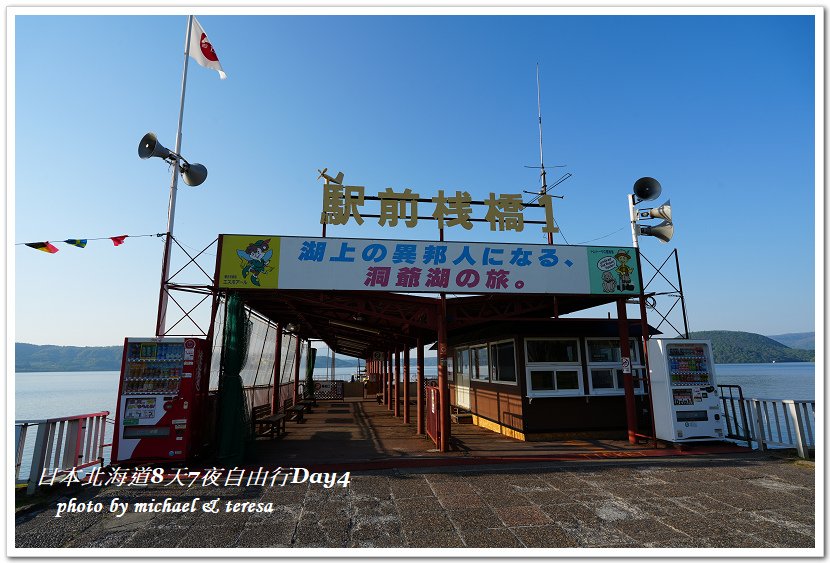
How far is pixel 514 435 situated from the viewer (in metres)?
12.2

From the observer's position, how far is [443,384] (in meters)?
10.1

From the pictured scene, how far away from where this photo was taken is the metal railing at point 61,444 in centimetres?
720

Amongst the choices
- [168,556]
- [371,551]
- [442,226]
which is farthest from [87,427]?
[442,226]

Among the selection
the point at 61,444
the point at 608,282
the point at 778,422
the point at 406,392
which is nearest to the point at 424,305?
the point at 608,282

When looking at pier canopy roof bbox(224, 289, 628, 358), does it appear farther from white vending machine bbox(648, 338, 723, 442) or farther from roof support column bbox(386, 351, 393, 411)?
roof support column bbox(386, 351, 393, 411)

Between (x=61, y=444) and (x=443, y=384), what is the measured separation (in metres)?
7.53

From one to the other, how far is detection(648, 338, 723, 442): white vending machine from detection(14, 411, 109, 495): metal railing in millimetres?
12551

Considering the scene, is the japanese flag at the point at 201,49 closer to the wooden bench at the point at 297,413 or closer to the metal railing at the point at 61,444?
the metal railing at the point at 61,444

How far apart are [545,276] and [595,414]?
4527 mm

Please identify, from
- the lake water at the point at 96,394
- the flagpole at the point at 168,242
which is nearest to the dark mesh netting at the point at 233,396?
the flagpole at the point at 168,242

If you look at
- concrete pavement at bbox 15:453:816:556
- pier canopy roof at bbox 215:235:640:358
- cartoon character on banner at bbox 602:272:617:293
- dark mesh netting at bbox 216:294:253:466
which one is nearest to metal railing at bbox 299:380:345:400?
pier canopy roof at bbox 215:235:640:358

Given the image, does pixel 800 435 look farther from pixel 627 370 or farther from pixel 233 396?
pixel 233 396

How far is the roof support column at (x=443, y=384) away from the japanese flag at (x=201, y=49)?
9.81m

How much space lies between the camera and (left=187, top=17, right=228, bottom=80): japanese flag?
1238 cm
